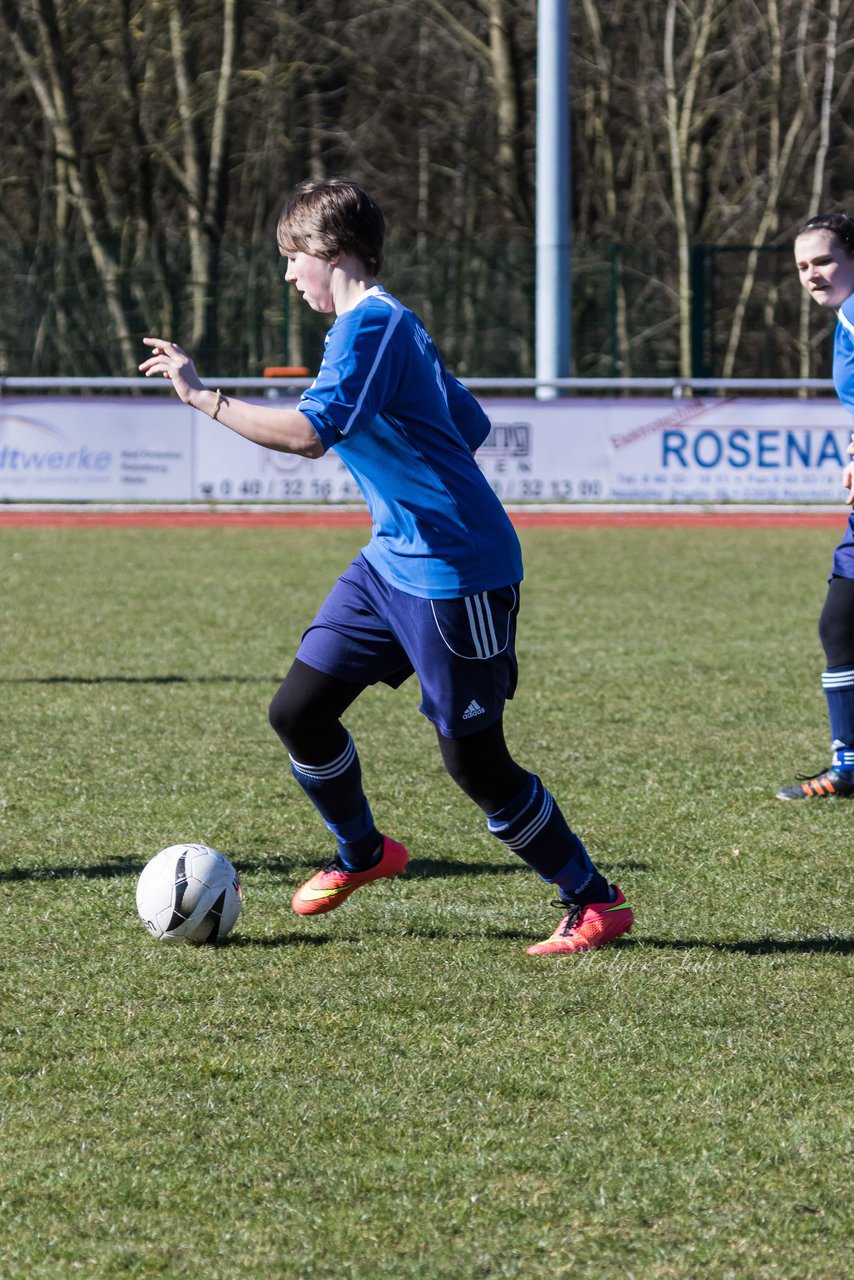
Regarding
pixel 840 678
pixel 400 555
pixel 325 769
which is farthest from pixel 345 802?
pixel 840 678

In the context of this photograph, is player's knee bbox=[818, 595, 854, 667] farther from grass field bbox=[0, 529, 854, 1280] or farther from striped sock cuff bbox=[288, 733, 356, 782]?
striped sock cuff bbox=[288, 733, 356, 782]

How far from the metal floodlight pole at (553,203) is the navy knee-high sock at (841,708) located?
1420 centimetres

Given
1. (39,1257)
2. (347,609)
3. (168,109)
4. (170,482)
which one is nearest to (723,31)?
(168,109)

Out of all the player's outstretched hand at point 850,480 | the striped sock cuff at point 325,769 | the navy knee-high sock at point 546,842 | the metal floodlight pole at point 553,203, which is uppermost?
the metal floodlight pole at point 553,203

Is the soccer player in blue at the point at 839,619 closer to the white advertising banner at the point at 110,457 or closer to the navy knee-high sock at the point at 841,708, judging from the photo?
the navy knee-high sock at the point at 841,708

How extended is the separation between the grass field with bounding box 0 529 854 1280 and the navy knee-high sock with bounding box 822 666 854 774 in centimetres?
34

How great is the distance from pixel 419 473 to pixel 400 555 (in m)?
0.22

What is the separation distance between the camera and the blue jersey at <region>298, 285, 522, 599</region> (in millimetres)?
4020

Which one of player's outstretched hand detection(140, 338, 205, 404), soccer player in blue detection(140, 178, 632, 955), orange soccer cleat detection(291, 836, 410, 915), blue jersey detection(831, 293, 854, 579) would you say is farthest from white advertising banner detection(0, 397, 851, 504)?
player's outstretched hand detection(140, 338, 205, 404)

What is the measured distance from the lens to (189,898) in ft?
14.8

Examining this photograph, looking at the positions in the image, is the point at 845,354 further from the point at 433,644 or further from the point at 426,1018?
the point at 426,1018

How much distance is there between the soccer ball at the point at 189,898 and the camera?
453cm

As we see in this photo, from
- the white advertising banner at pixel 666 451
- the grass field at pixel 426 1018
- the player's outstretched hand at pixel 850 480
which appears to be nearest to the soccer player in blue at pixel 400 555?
the grass field at pixel 426 1018

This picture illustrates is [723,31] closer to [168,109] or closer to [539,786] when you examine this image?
[168,109]
